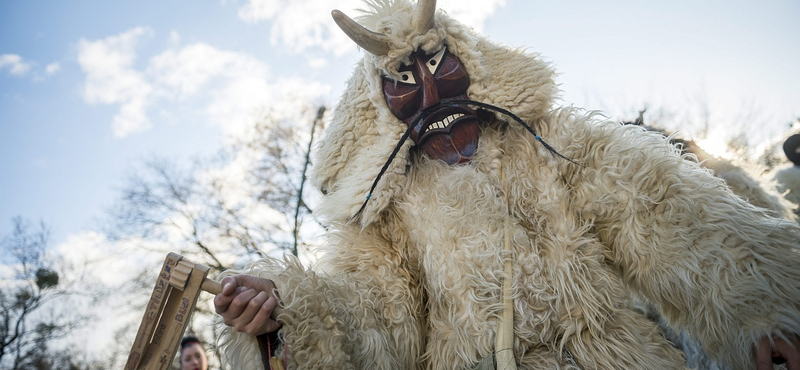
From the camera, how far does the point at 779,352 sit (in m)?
1.24

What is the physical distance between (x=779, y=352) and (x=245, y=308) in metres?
1.69

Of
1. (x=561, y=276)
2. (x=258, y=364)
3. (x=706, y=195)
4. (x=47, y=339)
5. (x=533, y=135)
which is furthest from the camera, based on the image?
(x=47, y=339)

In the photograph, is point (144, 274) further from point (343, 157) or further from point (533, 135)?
point (533, 135)

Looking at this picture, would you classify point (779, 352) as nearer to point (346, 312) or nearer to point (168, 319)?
point (346, 312)

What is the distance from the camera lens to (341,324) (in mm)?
1402

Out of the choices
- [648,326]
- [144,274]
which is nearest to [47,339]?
[144,274]

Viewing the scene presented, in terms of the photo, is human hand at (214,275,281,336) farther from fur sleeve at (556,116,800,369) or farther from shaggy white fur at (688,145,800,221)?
shaggy white fur at (688,145,800,221)

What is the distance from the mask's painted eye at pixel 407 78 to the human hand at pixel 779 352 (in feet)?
5.23

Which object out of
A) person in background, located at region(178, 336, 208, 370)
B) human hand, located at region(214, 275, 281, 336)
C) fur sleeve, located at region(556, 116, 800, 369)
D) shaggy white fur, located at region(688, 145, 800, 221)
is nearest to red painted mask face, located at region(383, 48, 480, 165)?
fur sleeve, located at region(556, 116, 800, 369)

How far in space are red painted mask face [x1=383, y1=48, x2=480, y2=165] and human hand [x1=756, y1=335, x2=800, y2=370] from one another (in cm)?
122

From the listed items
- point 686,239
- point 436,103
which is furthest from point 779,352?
point 436,103

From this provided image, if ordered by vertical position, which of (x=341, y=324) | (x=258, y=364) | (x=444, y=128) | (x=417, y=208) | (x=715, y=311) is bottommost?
(x=258, y=364)

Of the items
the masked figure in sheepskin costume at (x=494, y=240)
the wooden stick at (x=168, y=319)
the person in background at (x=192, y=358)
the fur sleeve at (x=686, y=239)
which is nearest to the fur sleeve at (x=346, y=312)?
the masked figure in sheepskin costume at (x=494, y=240)

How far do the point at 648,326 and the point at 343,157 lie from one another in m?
1.52
